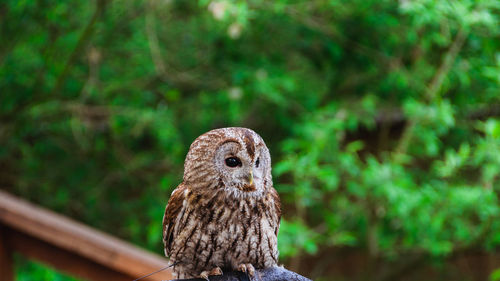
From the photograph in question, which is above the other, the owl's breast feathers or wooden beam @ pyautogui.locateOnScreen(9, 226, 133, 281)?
wooden beam @ pyautogui.locateOnScreen(9, 226, 133, 281)

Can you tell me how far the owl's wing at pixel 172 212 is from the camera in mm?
1366

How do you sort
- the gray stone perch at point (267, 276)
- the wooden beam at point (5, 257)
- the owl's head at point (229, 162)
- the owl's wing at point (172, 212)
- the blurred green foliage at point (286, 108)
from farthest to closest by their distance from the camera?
the blurred green foliage at point (286, 108)
the wooden beam at point (5, 257)
the owl's wing at point (172, 212)
the owl's head at point (229, 162)
the gray stone perch at point (267, 276)

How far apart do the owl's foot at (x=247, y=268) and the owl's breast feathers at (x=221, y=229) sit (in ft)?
0.11

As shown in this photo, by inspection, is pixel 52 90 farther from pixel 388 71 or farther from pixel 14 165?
pixel 388 71

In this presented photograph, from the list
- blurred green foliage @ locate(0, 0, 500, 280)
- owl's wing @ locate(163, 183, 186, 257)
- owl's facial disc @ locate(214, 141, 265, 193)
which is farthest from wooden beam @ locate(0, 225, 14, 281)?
owl's facial disc @ locate(214, 141, 265, 193)

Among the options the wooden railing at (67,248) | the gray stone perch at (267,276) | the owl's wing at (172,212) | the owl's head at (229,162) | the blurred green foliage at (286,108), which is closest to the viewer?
the gray stone perch at (267,276)

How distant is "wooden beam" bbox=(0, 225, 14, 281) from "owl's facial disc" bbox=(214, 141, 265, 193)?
1189mm

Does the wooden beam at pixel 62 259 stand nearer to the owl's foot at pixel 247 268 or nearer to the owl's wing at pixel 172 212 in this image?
the owl's wing at pixel 172 212

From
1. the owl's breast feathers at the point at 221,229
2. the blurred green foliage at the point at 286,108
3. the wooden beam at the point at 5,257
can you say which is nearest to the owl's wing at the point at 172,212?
the owl's breast feathers at the point at 221,229

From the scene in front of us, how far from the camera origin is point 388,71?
3.23 metres

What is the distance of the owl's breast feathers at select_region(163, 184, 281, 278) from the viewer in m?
1.31

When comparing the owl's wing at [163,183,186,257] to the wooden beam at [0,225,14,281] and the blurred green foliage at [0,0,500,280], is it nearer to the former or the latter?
the wooden beam at [0,225,14,281]

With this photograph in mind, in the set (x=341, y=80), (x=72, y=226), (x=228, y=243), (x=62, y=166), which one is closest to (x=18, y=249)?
(x=72, y=226)

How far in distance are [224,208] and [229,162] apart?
0.11 metres
